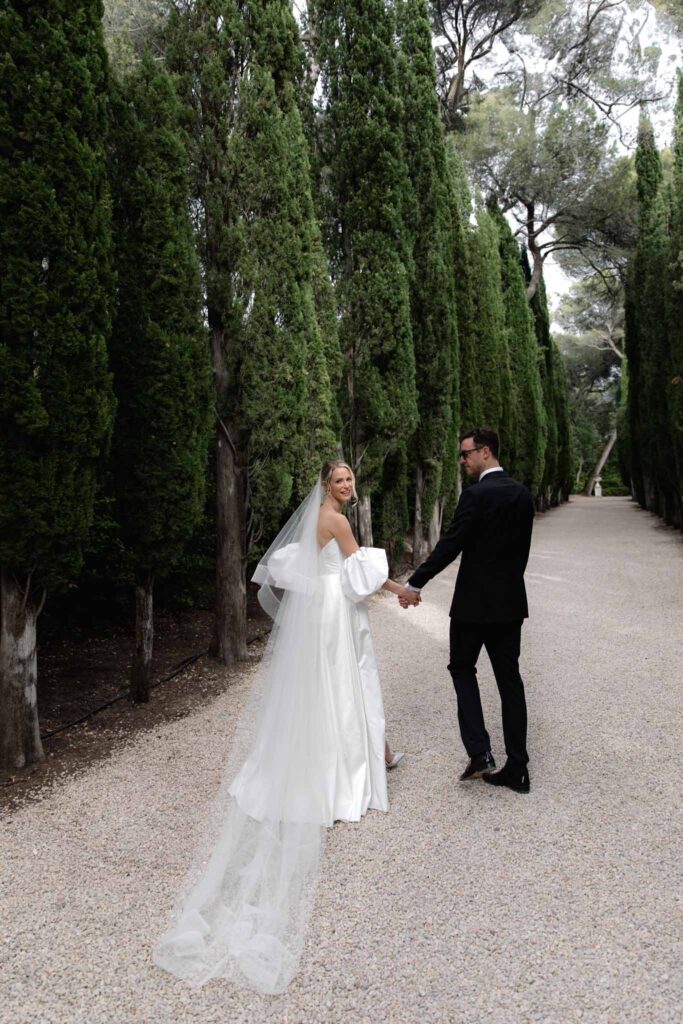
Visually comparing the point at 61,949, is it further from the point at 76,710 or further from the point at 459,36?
the point at 459,36

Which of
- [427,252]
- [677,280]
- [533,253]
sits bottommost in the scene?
[677,280]

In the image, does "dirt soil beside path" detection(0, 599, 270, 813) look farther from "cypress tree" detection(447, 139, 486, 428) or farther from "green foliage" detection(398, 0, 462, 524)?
"cypress tree" detection(447, 139, 486, 428)

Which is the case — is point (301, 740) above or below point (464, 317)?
below

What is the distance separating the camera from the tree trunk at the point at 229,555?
7.09 meters

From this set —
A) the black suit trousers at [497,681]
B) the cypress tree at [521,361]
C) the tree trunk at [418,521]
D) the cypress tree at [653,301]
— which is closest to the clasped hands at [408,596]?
the black suit trousers at [497,681]

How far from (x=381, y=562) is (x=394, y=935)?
1.88 m

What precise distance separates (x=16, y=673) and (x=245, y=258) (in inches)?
163

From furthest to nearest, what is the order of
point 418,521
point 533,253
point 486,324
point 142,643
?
point 533,253 < point 486,324 < point 418,521 < point 142,643

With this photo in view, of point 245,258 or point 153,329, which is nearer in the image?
point 153,329

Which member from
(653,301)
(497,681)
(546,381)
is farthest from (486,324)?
(497,681)

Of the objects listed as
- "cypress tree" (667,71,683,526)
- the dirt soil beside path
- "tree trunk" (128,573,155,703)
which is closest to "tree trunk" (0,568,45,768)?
the dirt soil beside path

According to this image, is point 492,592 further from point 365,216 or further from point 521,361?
point 521,361

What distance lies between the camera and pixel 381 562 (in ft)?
13.6

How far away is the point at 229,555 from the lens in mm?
7152
